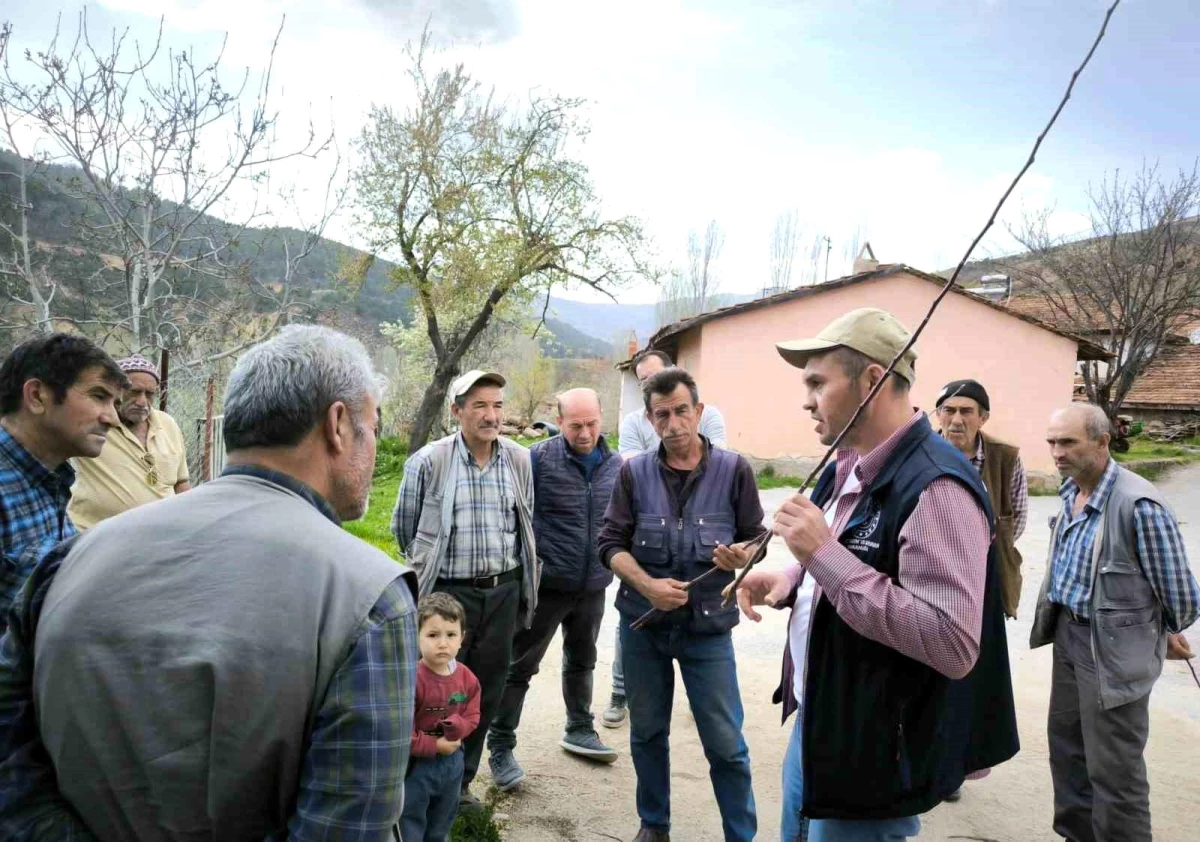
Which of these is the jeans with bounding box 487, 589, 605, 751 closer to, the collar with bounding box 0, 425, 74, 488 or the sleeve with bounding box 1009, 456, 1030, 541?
the collar with bounding box 0, 425, 74, 488

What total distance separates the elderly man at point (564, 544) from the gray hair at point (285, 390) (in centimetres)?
256

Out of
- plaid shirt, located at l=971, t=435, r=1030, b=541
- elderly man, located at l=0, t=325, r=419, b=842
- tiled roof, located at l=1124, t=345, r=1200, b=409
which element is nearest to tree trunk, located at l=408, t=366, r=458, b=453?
plaid shirt, located at l=971, t=435, r=1030, b=541

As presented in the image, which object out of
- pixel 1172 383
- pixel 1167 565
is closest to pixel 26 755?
pixel 1167 565

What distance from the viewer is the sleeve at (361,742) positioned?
3.52ft

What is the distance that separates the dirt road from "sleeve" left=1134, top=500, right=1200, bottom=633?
1.24 metres

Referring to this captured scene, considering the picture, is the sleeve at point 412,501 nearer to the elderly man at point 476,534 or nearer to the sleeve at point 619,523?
the elderly man at point 476,534

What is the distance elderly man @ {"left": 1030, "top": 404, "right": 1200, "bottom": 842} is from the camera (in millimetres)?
2895

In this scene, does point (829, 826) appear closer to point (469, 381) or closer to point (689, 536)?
point (689, 536)

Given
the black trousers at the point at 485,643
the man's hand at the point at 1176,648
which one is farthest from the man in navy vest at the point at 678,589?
the man's hand at the point at 1176,648

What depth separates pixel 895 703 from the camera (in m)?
1.75

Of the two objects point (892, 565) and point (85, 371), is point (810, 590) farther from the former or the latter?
point (85, 371)

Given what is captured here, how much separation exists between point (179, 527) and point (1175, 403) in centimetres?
3324

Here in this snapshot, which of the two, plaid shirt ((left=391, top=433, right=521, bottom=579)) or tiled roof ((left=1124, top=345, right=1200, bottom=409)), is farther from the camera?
tiled roof ((left=1124, top=345, right=1200, bottom=409))

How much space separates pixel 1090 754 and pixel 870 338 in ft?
7.37
